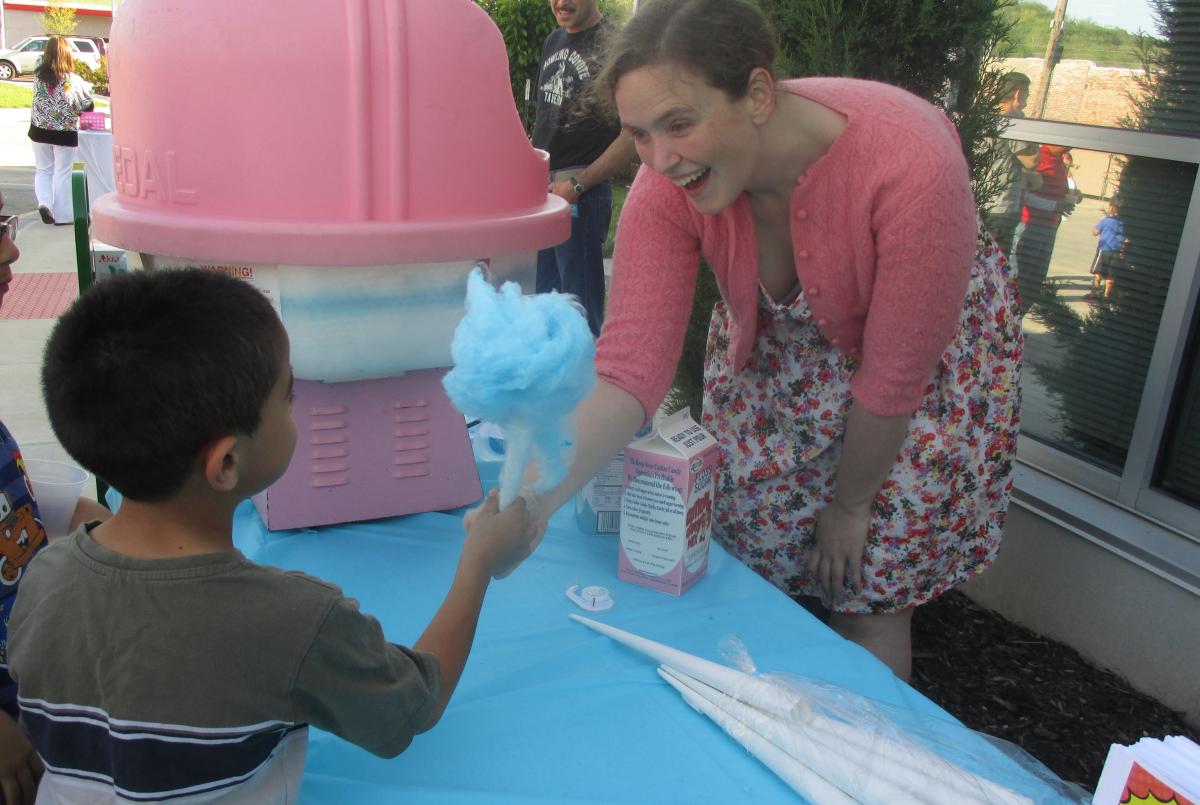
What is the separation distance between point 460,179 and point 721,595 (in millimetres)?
750

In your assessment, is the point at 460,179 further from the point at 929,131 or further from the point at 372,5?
the point at 929,131

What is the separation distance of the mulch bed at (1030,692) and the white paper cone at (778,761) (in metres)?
1.00

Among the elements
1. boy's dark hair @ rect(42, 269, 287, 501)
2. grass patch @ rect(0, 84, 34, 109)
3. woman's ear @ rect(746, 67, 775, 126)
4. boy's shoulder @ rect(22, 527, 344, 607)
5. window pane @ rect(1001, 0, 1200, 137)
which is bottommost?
grass patch @ rect(0, 84, 34, 109)

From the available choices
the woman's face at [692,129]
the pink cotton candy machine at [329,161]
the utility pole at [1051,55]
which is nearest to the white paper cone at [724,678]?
the pink cotton candy machine at [329,161]

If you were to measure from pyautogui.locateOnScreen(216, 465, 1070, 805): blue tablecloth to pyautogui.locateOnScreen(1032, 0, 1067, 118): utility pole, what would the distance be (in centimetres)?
184

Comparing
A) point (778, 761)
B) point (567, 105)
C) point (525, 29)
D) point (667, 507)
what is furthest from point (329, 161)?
point (525, 29)

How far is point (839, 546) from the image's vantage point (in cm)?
153

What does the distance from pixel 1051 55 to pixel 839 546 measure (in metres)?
1.81

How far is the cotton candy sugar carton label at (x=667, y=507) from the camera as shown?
1388 mm

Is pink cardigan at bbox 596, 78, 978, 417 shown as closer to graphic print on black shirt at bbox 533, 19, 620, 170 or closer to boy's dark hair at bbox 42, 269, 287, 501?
boy's dark hair at bbox 42, 269, 287, 501

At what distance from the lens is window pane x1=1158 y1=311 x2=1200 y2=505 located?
2127mm

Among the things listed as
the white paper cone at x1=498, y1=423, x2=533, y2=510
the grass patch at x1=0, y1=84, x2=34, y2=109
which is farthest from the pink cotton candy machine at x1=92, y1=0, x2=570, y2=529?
the grass patch at x1=0, y1=84, x2=34, y2=109

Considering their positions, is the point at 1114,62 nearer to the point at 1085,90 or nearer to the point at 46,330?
the point at 1085,90

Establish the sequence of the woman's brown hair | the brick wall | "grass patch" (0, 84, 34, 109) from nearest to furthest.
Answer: the brick wall → the woman's brown hair → "grass patch" (0, 84, 34, 109)
